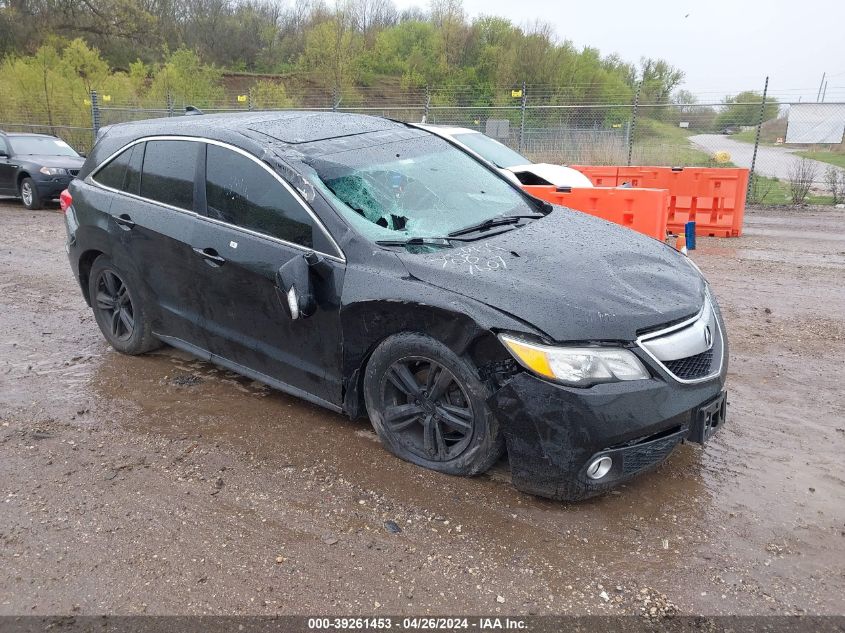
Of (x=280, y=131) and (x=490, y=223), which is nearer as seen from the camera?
(x=490, y=223)

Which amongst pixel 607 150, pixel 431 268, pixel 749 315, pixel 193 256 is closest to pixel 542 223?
pixel 431 268

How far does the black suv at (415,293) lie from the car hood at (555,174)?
170 inches

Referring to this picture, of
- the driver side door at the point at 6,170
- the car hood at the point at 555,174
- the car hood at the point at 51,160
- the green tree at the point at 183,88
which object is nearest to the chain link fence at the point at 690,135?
the green tree at the point at 183,88

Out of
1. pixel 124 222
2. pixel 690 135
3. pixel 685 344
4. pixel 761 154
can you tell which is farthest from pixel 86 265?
pixel 761 154

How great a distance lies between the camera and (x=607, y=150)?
1764 cm

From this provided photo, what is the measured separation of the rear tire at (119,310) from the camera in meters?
4.80

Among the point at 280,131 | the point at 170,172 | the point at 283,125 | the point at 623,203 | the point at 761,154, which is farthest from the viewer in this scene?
the point at 761,154

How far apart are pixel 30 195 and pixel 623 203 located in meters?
11.3

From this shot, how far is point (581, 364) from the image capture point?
2863mm

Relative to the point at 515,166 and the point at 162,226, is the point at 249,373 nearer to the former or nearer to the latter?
the point at 162,226

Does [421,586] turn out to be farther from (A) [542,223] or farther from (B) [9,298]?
(B) [9,298]

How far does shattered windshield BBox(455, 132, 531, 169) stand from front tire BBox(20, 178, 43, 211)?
8.75 metres

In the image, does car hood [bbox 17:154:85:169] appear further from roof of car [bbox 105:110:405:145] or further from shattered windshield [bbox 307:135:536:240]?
shattered windshield [bbox 307:135:536:240]

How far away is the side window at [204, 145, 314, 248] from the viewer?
365cm
